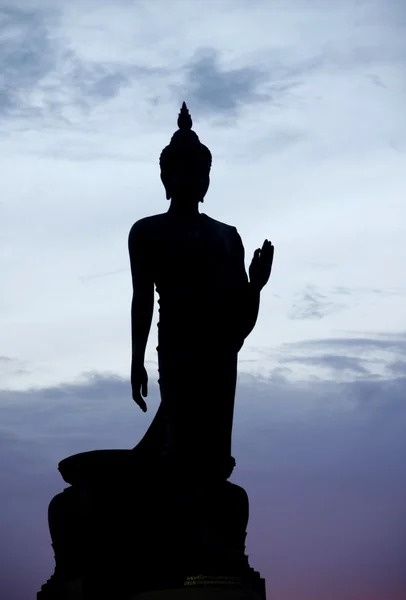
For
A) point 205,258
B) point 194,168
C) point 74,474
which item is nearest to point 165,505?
point 74,474

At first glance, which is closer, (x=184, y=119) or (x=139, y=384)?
(x=139, y=384)

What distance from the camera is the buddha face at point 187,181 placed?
10.5 m

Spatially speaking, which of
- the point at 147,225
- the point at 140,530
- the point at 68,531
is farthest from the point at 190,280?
the point at 68,531

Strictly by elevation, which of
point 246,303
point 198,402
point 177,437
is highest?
point 246,303

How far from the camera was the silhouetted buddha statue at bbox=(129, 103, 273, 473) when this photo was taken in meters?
9.92

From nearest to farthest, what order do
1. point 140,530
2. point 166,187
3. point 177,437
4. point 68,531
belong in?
point 140,530, point 68,531, point 177,437, point 166,187

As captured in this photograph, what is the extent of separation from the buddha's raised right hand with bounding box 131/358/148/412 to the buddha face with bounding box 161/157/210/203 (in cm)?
176

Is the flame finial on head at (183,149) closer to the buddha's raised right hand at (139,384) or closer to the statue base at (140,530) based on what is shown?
the buddha's raised right hand at (139,384)

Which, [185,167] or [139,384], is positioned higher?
[185,167]

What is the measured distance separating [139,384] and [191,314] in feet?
2.75

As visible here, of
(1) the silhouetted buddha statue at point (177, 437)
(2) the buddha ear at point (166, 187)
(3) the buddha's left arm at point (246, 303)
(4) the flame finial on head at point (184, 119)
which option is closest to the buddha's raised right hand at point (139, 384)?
(1) the silhouetted buddha statue at point (177, 437)

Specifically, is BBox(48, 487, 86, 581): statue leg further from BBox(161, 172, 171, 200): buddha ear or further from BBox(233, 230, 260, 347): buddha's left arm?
BBox(161, 172, 171, 200): buddha ear

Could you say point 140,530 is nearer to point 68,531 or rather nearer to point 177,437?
point 68,531

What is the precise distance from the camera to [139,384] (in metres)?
10.1
